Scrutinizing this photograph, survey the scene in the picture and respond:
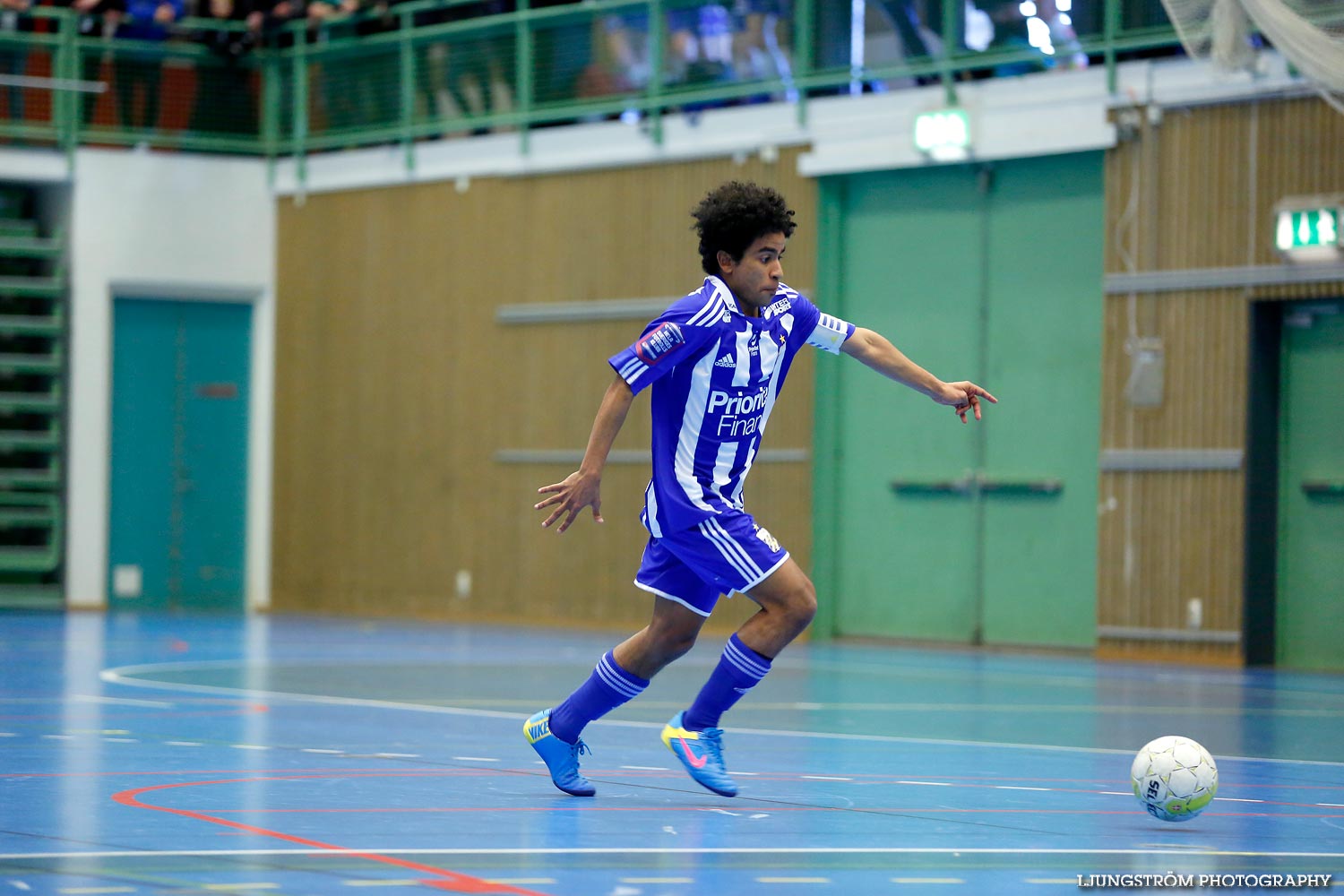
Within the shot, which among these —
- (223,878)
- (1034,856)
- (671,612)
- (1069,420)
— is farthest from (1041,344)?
(223,878)

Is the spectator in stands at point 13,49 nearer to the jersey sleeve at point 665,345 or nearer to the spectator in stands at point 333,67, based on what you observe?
the spectator in stands at point 333,67

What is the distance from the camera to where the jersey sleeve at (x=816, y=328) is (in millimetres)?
6750

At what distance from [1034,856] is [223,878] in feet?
7.31

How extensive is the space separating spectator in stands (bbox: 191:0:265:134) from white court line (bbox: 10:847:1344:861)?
61.3 ft

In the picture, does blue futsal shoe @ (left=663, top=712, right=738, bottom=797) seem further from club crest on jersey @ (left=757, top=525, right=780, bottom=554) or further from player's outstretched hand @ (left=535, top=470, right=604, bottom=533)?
player's outstretched hand @ (left=535, top=470, right=604, bottom=533)

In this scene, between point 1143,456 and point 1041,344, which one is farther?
point 1041,344

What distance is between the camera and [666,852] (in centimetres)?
513

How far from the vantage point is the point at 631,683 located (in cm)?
649

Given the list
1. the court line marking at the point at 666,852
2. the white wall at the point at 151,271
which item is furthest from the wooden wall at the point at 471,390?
the court line marking at the point at 666,852

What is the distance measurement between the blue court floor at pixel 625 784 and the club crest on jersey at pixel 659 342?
1537 millimetres

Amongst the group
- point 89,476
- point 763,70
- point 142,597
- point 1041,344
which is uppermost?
point 763,70

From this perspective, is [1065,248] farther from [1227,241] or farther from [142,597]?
[142,597]

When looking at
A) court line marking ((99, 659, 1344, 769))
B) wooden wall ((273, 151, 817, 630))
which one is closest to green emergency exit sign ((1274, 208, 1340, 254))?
wooden wall ((273, 151, 817, 630))

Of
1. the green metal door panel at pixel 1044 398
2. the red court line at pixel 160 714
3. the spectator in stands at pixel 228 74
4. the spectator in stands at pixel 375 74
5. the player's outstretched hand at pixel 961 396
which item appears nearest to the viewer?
the player's outstretched hand at pixel 961 396
